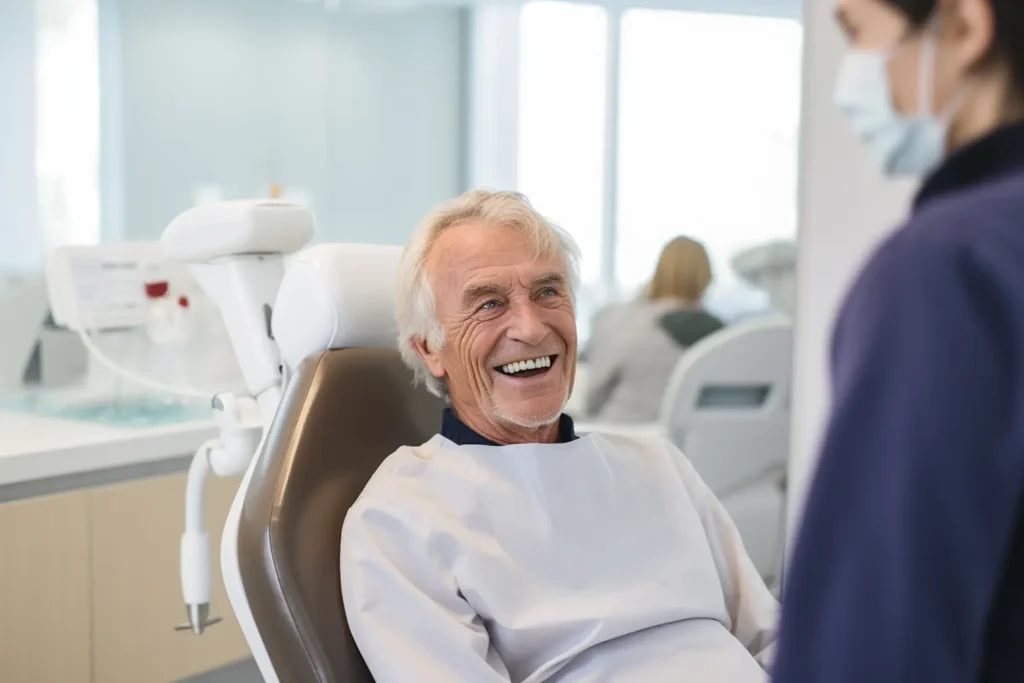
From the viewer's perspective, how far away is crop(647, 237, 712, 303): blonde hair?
341 cm

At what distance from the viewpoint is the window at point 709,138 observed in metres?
3.36

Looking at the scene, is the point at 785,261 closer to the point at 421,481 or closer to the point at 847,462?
the point at 421,481

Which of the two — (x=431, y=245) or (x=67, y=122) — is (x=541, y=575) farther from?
(x=67, y=122)

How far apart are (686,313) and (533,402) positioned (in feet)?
6.27

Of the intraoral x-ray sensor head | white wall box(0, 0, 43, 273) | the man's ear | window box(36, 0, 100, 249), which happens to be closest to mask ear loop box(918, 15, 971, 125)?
the man's ear

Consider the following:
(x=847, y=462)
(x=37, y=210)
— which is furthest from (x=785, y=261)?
(x=847, y=462)

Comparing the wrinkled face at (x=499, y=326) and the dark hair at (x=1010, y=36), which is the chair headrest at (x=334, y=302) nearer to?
the wrinkled face at (x=499, y=326)

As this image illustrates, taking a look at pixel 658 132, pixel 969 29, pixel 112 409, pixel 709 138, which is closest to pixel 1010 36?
pixel 969 29

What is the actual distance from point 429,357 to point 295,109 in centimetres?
258

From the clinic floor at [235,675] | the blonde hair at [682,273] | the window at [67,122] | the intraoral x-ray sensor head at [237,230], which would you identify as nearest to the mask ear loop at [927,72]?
the intraoral x-ray sensor head at [237,230]

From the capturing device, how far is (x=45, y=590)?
1.96m

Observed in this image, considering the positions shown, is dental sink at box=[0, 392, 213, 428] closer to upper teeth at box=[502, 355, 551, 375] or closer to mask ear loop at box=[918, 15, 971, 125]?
upper teeth at box=[502, 355, 551, 375]

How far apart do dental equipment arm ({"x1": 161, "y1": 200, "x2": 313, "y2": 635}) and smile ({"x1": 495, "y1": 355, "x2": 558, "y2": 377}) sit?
0.39m

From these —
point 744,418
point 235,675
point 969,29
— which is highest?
point 969,29
